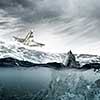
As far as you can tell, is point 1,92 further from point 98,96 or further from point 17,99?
point 98,96

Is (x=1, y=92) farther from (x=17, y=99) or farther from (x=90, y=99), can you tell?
(x=90, y=99)

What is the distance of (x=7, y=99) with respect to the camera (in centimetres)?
17512

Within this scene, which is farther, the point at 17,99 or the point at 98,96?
the point at 98,96

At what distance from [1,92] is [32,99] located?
20457mm

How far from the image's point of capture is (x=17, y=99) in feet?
608

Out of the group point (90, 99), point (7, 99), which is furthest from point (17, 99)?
point (90, 99)

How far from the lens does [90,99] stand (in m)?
200

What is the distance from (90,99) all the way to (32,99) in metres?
37.6

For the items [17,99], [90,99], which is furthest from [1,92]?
[90,99]

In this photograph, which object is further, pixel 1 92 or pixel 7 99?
pixel 1 92

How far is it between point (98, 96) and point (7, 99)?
2382 inches

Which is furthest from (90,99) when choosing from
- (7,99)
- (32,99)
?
(7,99)

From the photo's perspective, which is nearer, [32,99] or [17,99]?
[17,99]

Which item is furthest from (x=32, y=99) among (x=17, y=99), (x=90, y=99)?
(x=90, y=99)
